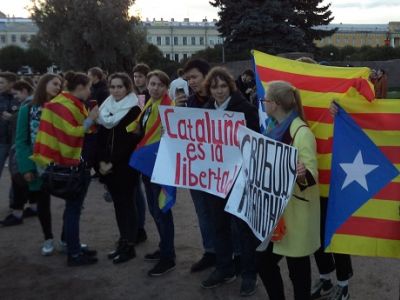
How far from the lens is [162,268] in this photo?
15.1 feet

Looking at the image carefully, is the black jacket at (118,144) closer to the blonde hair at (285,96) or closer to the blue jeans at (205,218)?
the blue jeans at (205,218)

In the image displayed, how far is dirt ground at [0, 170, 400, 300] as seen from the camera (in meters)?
4.21

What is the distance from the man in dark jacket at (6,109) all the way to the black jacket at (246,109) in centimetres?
391

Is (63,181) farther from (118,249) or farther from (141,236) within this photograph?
(141,236)

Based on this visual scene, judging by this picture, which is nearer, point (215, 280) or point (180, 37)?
point (215, 280)

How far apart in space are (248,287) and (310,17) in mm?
35813

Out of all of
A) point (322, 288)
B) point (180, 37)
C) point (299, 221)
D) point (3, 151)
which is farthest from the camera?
point (180, 37)

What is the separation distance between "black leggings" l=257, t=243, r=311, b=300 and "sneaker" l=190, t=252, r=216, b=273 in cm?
133

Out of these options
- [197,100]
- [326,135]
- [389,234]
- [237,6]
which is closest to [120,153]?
[197,100]

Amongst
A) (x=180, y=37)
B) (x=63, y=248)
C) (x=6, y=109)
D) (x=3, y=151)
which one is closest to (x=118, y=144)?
(x=63, y=248)

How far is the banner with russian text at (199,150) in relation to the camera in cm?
391

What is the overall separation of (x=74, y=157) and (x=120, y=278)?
1.20m

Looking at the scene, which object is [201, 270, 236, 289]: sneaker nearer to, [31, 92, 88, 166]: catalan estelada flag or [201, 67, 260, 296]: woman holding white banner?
[201, 67, 260, 296]: woman holding white banner

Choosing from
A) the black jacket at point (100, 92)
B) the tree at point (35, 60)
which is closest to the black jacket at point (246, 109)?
the black jacket at point (100, 92)
